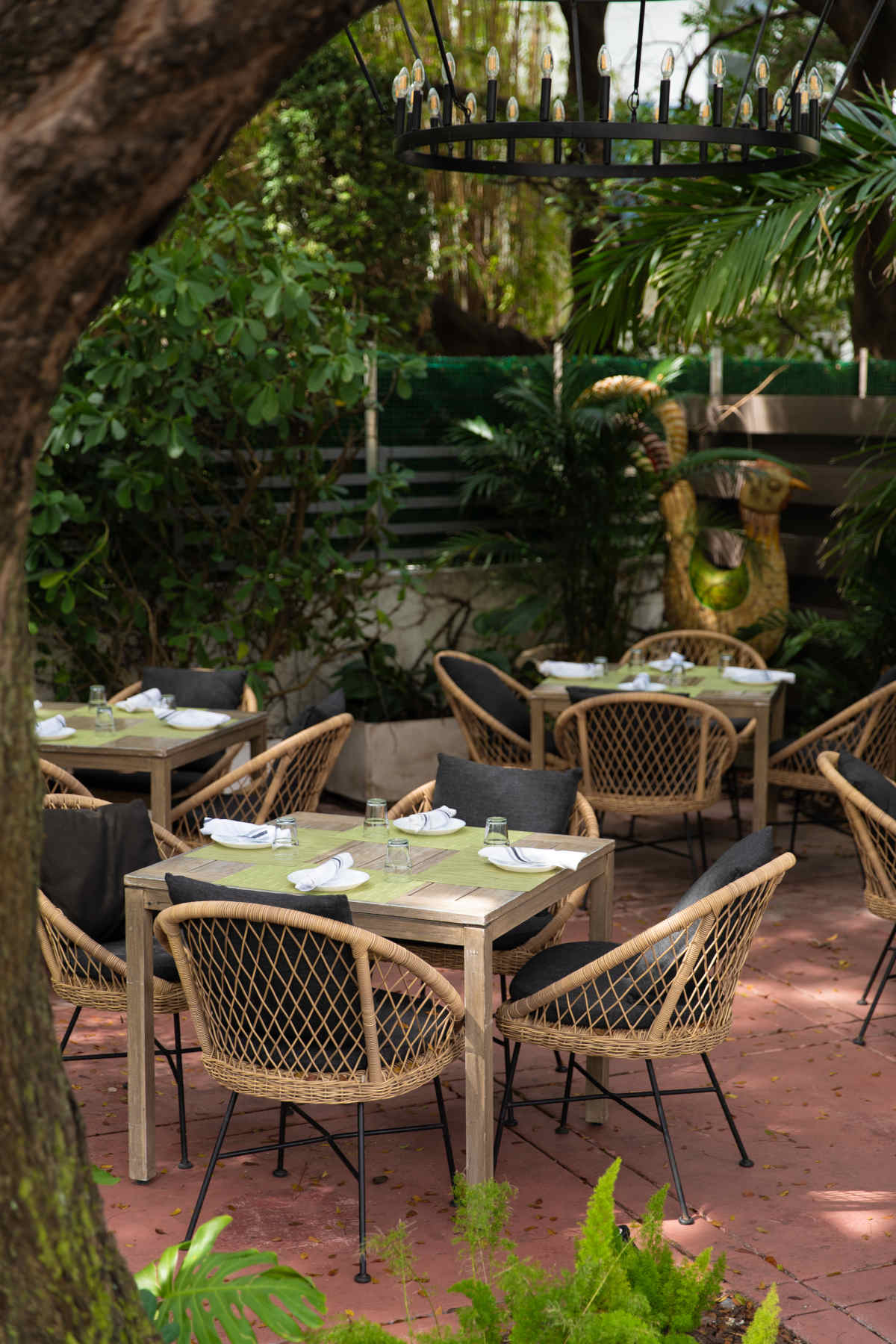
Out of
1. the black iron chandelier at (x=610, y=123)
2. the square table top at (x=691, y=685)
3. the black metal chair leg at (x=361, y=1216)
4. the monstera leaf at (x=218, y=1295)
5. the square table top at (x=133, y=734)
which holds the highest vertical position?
the black iron chandelier at (x=610, y=123)

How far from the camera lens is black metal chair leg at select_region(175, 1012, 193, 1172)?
12.8 feet

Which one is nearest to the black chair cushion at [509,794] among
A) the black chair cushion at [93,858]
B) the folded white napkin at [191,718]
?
the black chair cushion at [93,858]

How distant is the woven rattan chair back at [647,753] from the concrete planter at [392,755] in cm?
172

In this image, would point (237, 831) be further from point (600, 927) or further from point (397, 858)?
point (600, 927)

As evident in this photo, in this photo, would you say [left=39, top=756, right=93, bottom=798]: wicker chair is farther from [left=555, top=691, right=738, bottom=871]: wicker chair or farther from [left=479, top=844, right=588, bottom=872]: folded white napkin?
[left=555, top=691, right=738, bottom=871]: wicker chair

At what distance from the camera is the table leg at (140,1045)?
3.74m

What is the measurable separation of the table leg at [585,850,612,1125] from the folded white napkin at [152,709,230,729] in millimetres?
2092

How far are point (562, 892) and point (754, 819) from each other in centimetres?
267

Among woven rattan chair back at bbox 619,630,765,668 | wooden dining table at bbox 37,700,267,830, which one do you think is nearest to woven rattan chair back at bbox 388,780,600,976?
wooden dining table at bbox 37,700,267,830

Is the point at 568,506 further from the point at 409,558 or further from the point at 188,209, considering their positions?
the point at 188,209

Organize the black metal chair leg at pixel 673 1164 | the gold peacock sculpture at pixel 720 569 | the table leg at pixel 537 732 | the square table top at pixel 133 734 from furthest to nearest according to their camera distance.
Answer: the gold peacock sculpture at pixel 720 569 < the table leg at pixel 537 732 < the square table top at pixel 133 734 < the black metal chair leg at pixel 673 1164

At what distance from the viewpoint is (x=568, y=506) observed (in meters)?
8.30

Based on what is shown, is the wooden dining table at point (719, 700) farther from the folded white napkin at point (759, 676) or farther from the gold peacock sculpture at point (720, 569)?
the gold peacock sculpture at point (720, 569)

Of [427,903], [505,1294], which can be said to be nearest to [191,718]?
[427,903]
